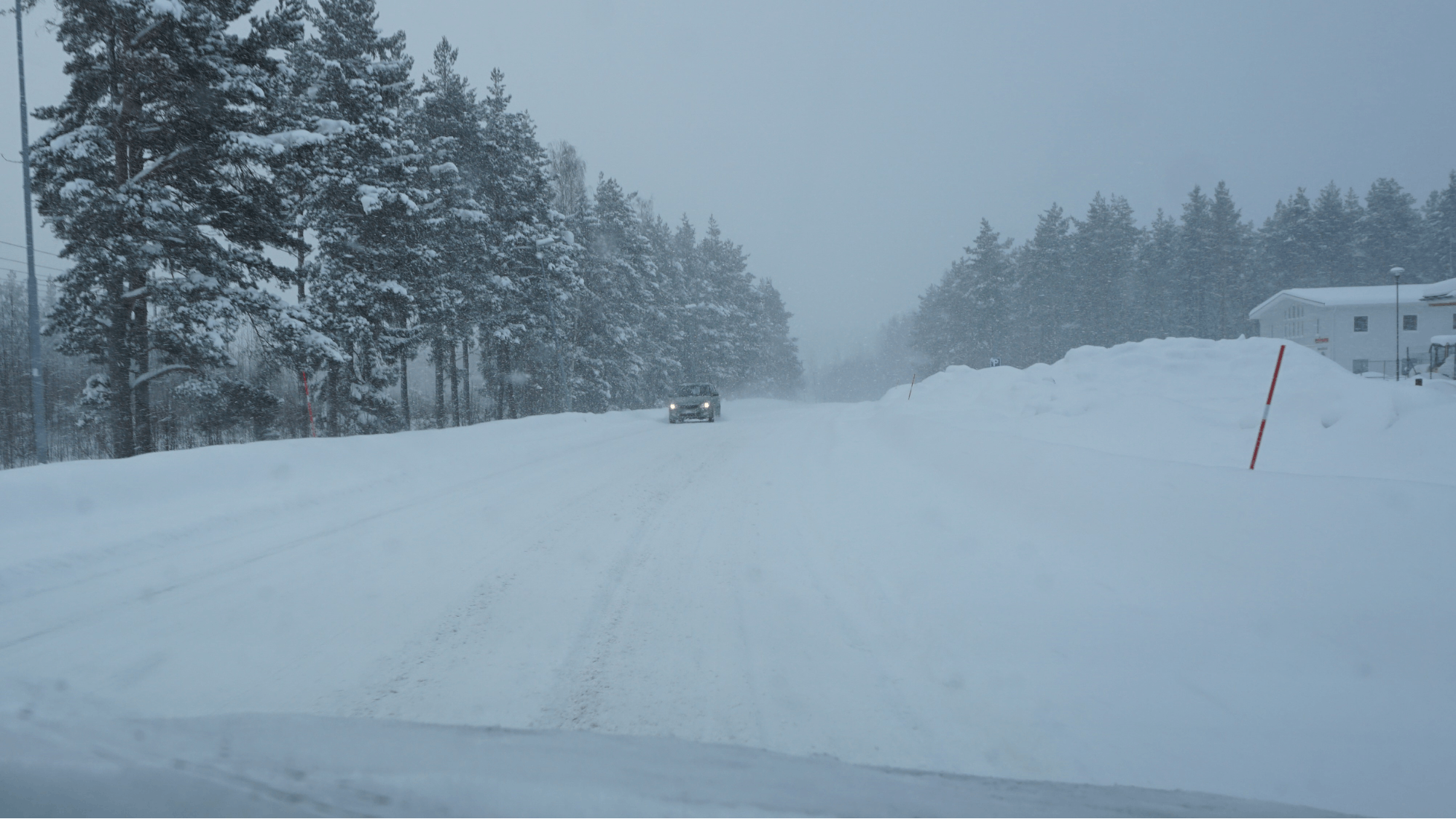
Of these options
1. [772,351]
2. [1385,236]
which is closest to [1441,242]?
[1385,236]

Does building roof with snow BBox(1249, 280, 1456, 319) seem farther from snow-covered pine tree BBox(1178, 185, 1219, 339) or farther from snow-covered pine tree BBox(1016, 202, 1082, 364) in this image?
snow-covered pine tree BBox(1016, 202, 1082, 364)

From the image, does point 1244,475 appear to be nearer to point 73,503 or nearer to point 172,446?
point 73,503

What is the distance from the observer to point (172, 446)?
81.7ft

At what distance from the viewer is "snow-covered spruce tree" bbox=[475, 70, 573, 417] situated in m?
29.0

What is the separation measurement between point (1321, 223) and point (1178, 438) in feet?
229

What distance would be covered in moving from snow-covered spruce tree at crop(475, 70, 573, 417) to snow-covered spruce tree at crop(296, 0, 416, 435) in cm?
609

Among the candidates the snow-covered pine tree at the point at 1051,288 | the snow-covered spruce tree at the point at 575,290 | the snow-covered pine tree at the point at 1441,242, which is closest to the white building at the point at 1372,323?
the snow-covered pine tree at the point at 1051,288

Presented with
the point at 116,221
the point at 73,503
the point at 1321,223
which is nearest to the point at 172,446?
the point at 116,221

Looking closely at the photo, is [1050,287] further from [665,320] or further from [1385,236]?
[665,320]

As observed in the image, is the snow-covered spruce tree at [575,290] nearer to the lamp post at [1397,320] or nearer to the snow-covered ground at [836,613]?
the snow-covered ground at [836,613]

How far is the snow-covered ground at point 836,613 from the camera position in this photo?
3.11 m

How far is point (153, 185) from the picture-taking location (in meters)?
13.6

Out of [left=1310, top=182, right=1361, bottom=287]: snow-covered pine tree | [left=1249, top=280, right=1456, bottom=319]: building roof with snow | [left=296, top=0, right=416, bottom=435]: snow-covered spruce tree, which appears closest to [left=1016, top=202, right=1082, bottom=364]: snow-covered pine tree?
[left=1249, top=280, right=1456, bottom=319]: building roof with snow

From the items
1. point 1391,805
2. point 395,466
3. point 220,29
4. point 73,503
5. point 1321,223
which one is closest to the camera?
point 1391,805
